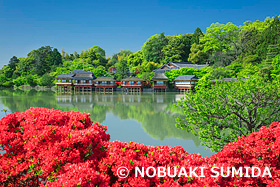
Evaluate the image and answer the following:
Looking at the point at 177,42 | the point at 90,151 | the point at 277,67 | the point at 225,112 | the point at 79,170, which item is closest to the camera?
the point at 79,170

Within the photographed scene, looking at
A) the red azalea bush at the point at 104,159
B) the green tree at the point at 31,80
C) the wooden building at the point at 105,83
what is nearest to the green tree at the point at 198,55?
the wooden building at the point at 105,83

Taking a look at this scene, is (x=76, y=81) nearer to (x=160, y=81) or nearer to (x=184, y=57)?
(x=160, y=81)

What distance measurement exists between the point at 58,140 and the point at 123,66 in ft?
158

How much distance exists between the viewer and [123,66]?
5050 centimetres

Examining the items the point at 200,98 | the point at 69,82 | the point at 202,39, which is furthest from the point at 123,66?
the point at 200,98

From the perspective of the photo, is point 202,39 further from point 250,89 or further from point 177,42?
point 250,89

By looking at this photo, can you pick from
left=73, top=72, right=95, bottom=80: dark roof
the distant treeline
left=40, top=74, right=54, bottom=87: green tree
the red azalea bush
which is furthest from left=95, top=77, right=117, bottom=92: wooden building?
the red azalea bush

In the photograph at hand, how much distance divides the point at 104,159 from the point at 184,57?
55976 millimetres

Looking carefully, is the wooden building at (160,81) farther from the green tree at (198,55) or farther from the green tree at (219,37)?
the green tree at (219,37)

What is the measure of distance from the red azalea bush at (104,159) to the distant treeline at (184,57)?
1154 inches

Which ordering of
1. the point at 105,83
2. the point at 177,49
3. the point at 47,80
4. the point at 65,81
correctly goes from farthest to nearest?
the point at 177,49
the point at 47,80
the point at 65,81
the point at 105,83

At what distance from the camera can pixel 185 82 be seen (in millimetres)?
42219

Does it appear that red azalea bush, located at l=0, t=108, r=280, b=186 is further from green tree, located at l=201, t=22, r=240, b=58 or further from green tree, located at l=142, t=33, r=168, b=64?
green tree, located at l=142, t=33, r=168, b=64

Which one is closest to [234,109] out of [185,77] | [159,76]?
[185,77]
